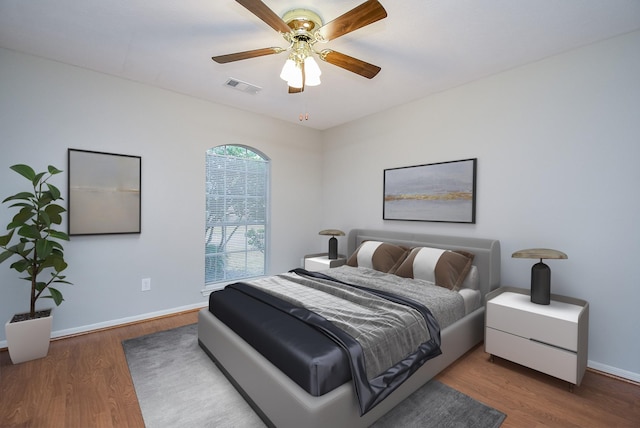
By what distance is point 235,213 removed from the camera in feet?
13.8

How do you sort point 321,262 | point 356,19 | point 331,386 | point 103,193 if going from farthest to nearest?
point 321,262
point 103,193
point 356,19
point 331,386

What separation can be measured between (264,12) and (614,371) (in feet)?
12.2

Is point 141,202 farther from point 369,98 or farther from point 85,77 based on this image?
point 369,98

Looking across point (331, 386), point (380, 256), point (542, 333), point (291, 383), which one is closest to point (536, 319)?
point (542, 333)

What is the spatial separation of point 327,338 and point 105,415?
1530 mm

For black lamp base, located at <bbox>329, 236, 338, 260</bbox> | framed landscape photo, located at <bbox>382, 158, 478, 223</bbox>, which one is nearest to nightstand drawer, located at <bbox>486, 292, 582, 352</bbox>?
framed landscape photo, located at <bbox>382, 158, 478, 223</bbox>

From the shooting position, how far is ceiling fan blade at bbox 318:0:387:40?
1.56 metres

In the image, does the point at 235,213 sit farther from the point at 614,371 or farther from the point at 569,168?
the point at 614,371

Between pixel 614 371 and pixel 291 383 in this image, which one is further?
pixel 614 371

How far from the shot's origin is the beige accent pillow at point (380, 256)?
341cm

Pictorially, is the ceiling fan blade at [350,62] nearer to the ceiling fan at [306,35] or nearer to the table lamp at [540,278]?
the ceiling fan at [306,35]

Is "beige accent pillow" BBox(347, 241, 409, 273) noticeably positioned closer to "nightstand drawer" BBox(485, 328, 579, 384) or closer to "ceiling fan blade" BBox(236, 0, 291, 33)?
"nightstand drawer" BBox(485, 328, 579, 384)

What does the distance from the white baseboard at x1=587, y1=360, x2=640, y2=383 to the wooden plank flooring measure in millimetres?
71

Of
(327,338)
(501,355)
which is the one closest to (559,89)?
(501,355)
